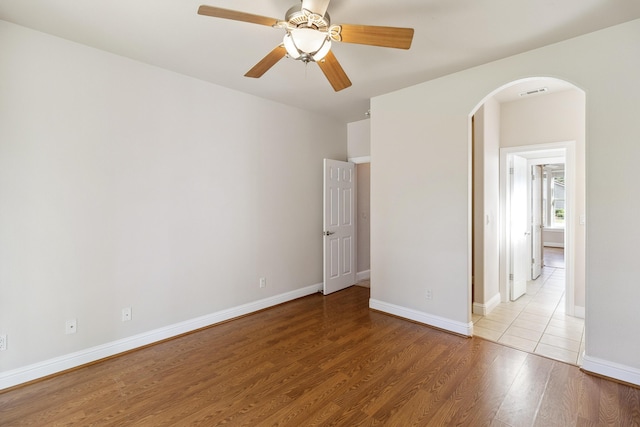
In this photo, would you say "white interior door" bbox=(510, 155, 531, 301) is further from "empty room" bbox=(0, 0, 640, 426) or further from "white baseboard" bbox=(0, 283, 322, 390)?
"white baseboard" bbox=(0, 283, 322, 390)

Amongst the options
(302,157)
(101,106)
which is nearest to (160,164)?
(101,106)

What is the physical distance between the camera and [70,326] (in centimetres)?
255

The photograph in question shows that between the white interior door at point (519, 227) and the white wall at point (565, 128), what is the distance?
47 cm

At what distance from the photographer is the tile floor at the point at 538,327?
9.28ft

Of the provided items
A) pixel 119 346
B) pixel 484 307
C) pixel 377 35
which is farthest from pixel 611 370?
pixel 119 346

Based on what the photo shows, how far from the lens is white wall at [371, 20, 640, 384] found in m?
2.29

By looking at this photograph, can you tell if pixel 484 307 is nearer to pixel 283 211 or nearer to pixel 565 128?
pixel 565 128

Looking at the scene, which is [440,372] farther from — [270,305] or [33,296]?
[33,296]

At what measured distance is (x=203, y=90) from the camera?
338 cm

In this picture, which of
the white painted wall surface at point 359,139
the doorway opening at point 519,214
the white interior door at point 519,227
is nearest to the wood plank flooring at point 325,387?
the doorway opening at point 519,214

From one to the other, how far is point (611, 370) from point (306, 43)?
130 inches

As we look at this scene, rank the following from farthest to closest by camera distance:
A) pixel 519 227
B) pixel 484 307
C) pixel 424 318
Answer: pixel 519 227, pixel 484 307, pixel 424 318

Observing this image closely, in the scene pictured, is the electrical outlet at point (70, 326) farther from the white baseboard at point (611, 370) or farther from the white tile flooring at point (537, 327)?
the white baseboard at point (611, 370)

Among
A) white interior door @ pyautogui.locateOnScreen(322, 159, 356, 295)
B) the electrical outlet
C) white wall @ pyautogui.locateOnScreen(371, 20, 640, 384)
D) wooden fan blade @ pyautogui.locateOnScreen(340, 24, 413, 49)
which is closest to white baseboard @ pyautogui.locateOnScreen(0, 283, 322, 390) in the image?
the electrical outlet
